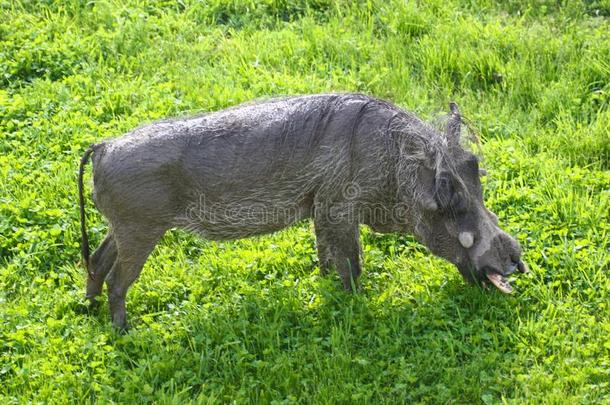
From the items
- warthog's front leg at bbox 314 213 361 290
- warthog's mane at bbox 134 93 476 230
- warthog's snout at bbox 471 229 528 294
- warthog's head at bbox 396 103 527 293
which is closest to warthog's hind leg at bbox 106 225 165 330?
warthog's mane at bbox 134 93 476 230

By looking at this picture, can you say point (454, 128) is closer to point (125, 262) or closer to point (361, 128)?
point (361, 128)

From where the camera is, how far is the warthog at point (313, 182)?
5422 mm

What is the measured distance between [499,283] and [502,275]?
6cm

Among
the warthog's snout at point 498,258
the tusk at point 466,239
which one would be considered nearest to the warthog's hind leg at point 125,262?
the tusk at point 466,239

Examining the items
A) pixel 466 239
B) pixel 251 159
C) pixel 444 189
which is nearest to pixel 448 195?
pixel 444 189

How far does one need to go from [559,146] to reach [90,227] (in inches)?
123

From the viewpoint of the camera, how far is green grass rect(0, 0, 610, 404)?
511cm

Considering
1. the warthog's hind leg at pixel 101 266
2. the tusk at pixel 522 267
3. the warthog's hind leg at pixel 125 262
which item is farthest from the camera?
the warthog's hind leg at pixel 101 266

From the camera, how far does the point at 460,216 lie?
18.0ft

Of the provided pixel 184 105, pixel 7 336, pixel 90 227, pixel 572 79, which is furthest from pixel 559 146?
pixel 7 336

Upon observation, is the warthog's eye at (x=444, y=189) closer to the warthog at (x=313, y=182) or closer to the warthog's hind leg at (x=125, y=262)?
the warthog at (x=313, y=182)

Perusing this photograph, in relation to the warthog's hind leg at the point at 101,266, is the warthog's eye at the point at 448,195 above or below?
above

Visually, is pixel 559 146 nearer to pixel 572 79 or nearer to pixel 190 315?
pixel 572 79

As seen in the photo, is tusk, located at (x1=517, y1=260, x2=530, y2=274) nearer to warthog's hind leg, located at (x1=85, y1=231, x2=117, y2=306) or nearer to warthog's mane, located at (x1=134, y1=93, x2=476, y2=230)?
warthog's mane, located at (x1=134, y1=93, x2=476, y2=230)
